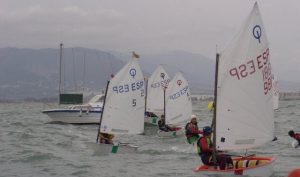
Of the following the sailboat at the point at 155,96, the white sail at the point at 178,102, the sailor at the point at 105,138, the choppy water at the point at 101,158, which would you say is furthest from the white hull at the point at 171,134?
the sailor at the point at 105,138

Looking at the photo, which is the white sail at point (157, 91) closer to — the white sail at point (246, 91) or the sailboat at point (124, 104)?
the sailboat at point (124, 104)

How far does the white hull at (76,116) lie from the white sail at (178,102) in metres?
7.98

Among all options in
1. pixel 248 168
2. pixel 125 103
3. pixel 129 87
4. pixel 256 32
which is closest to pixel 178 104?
pixel 129 87

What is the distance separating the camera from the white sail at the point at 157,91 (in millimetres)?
41594

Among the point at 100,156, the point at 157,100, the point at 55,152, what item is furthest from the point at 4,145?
the point at 157,100

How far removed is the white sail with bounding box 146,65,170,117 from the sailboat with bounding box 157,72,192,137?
4351mm

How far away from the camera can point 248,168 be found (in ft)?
51.5

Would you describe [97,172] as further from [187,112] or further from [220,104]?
[187,112]

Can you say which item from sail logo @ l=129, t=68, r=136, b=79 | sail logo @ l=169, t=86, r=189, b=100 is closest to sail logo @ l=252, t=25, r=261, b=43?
sail logo @ l=129, t=68, r=136, b=79

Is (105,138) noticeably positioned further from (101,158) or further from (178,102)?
(178,102)

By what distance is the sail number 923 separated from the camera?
24172 millimetres

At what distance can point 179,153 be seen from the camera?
24469mm

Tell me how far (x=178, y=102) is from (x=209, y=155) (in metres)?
19.2

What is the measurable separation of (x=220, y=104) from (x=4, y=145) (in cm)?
1610
